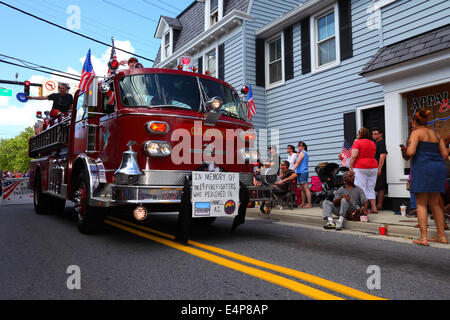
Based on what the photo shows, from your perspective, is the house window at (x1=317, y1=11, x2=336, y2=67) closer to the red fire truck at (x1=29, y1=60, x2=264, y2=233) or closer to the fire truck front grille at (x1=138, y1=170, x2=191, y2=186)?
the red fire truck at (x1=29, y1=60, x2=264, y2=233)

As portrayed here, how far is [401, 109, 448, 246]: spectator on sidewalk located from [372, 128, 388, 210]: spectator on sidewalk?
9.98 ft

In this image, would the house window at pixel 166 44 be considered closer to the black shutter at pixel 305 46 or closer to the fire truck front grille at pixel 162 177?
the black shutter at pixel 305 46

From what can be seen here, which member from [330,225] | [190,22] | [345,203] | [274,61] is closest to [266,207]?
[330,225]

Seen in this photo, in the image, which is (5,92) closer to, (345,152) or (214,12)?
(214,12)

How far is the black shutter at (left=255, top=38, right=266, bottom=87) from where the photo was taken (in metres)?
13.9

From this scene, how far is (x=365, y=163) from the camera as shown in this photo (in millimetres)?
7387

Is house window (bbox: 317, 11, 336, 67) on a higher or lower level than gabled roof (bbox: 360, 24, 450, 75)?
higher

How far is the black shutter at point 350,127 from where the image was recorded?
10.2 meters

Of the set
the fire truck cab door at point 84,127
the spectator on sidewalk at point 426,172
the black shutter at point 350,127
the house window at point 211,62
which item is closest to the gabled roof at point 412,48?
the black shutter at point 350,127

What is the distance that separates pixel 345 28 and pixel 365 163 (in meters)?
5.28

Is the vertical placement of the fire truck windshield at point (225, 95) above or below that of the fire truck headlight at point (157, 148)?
above

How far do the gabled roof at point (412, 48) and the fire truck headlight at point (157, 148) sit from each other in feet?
18.9

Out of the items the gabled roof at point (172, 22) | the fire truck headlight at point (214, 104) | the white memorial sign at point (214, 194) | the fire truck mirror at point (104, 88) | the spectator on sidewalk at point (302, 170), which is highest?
the gabled roof at point (172, 22)

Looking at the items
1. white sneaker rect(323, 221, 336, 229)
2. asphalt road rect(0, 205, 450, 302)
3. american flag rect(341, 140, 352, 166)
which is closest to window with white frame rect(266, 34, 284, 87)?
american flag rect(341, 140, 352, 166)
